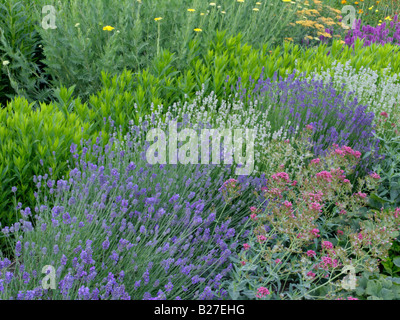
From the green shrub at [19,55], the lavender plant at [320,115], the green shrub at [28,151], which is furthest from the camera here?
the green shrub at [19,55]

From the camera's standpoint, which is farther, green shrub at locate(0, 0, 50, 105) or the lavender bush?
green shrub at locate(0, 0, 50, 105)

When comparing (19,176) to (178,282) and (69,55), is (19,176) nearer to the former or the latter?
(178,282)

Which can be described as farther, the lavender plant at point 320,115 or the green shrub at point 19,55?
the green shrub at point 19,55

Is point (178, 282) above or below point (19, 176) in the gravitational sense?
below

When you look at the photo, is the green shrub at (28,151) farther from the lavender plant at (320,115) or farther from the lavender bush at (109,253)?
the lavender plant at (320,115)

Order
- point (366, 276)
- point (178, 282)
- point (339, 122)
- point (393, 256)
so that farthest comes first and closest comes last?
point (339, 122)
point (393, 256)
point (366, 276)
point (178, 282)

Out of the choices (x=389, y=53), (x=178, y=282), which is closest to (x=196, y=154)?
(x=178, y=282)

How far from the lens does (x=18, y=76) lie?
4934 mm

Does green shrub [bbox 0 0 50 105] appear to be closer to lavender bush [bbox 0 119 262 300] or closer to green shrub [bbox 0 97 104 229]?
green shrub [bbox 0 97 104 229]

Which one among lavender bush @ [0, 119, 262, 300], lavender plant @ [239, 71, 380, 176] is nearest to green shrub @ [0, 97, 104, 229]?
lavender bush @ [0, 119, 262, 300]

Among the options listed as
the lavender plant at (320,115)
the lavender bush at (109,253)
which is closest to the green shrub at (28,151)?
the lavender bush at (109,253)

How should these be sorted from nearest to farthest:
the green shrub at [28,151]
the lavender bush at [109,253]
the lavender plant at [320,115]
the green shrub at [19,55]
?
1. the lavender bush at [109,253]
2. the green shrub at [28,151]
3. the lavender plant at [320,115]
4. the green shrub at [19,55]

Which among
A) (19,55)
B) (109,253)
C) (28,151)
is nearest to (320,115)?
(109,253)

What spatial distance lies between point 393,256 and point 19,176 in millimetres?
2766
